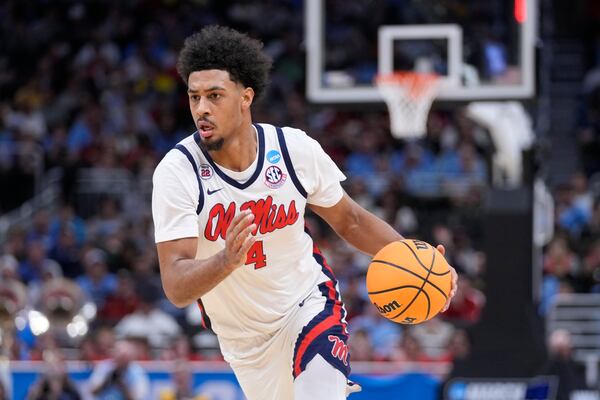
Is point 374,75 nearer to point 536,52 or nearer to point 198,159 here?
point 536,52

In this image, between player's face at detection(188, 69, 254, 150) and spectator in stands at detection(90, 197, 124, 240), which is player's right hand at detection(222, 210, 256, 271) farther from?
spectator in stands at detection(90, 197, 124, 240)

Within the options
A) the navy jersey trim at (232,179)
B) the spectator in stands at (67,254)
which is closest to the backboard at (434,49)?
the spectator in stands at (67,254)

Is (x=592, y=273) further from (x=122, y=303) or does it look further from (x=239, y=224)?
(x=239, y=224)

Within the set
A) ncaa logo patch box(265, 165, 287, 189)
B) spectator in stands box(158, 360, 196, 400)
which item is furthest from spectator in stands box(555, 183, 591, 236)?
ncaa logo patch box(265, 165, 287, 189)

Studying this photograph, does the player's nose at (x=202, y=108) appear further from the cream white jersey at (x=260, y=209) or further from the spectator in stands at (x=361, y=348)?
the spectator in stands at (x=361, y=348)

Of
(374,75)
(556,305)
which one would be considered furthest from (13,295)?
(556,305)

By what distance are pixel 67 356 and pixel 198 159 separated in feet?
32.9

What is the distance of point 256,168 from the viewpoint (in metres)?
6.17

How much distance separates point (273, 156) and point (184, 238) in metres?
0.77

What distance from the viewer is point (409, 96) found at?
1362cm

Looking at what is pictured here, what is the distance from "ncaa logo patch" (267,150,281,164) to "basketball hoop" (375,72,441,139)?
7421mm

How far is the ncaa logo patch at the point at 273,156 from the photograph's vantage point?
246 inches

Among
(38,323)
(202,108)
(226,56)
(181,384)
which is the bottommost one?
(181,384)

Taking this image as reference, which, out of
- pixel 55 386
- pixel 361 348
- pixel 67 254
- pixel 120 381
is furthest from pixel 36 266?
pixel 361 348
